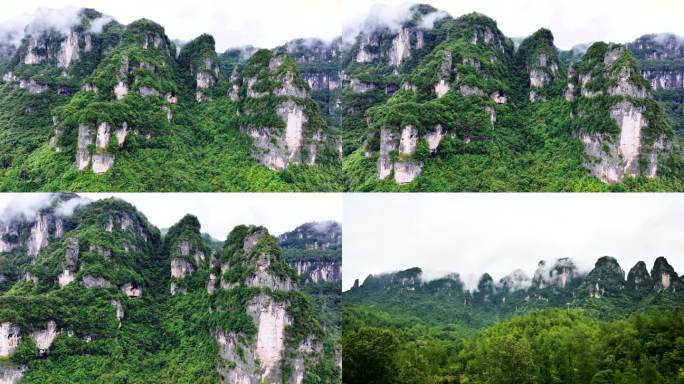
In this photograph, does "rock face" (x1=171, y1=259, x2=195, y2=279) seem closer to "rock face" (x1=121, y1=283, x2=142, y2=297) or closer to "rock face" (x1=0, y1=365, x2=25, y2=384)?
"rock face" (x1=121, y1=283, x2=142, y2=297)

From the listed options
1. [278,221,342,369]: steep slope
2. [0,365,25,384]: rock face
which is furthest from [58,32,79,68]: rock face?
[0,365,25,384]: rock face

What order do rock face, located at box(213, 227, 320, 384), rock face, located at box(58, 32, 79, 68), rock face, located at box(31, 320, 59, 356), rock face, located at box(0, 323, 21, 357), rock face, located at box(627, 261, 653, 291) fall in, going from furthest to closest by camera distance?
rock face, located at box(58, 32, 79, 68) < rock face, located at box(627, 261, 653, 291) < rock face, located at box(213, 227, 320, 384) < rock face, located at box(31, 320, 59, 356) < rock face, located at box(0, 323, 21, 357)

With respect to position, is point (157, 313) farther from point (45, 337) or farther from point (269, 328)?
point (269, 328)

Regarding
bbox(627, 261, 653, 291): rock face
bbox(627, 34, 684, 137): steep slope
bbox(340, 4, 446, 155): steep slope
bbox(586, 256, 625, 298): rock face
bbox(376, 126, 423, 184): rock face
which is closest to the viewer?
bbox(376, 126, 423, 184): rock face

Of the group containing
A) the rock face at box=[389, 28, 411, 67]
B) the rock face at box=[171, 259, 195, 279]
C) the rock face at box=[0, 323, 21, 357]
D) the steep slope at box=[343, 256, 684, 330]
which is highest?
the rock face at box=[389, 28, 411, 67]

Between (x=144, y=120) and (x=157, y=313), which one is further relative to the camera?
(x=144, y=120)

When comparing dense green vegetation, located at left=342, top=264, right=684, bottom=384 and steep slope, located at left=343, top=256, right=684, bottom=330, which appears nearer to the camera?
dense green vegetation, located at left=342, top=264, right=684, bottom=384

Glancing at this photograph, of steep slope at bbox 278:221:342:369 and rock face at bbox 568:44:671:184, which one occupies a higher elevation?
rock face at bbox 568:44:671:184

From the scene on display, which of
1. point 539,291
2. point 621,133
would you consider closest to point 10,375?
point 539,291
